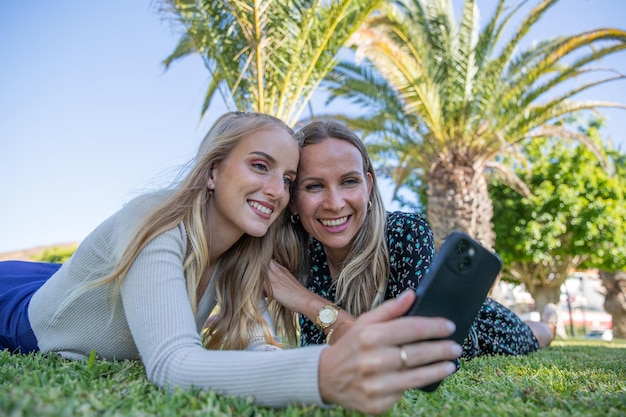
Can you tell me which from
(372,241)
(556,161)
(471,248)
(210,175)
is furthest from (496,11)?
(556,161)

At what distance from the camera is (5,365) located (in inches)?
72.9

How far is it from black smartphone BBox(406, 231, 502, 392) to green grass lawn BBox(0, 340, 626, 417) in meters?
0.30

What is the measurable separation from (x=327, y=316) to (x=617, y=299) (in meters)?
23.0

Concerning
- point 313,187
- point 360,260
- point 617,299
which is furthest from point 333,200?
point 617,299

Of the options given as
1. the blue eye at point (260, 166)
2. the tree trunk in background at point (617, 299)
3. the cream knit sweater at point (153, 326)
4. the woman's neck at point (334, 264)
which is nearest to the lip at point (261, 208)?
the blue eye at point (260, 166)

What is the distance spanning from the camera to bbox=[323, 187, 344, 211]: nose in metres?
2.95

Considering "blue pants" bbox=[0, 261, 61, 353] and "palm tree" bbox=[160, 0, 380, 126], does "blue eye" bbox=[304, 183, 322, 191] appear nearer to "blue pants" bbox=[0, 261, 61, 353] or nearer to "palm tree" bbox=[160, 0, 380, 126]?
"blue pants" bbox=[0, 261, 61, 353]

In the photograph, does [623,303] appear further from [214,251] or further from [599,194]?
[214,251]

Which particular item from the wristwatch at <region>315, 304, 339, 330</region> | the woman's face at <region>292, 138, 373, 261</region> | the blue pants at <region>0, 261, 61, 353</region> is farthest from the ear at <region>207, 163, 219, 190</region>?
the blue pants at <region>0, 261, 61, 353</region>

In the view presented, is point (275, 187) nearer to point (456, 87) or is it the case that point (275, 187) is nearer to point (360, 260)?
point (360, 260)

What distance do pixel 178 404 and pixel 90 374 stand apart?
0.68 meters

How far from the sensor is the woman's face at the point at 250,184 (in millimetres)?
2377

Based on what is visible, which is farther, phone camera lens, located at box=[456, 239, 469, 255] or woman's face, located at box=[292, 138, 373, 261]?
woman's face, located at box=[292, 138, 373, 261]

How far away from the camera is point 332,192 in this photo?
296 cm
